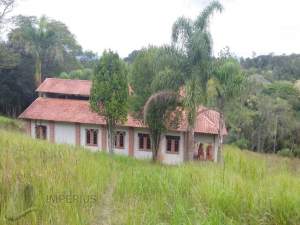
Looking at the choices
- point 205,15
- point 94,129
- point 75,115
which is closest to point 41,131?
point 75,115

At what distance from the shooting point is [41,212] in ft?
11.4

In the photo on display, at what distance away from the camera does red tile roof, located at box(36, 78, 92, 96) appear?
69.8 feet

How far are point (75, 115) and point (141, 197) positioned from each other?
50.2ft

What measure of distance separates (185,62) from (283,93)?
21.7 meters

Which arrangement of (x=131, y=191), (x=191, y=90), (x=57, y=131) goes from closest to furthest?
(x=131, y=191), (x=191, y=90), (x=57, y=131)

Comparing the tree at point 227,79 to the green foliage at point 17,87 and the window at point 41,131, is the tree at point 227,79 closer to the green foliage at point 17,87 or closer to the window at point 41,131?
the window at point 41,131

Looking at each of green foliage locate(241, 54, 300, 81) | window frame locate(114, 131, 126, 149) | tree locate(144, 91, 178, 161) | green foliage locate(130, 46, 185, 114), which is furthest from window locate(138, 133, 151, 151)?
green foliage locate(241, 54, 300, 81)

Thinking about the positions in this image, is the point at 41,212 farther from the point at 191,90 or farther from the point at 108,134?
the point at 108,134

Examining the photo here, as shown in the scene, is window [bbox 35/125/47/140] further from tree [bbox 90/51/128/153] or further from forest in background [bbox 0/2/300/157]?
tree [bbox 90/51/128/153]

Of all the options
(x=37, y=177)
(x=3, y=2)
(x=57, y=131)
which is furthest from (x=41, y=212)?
(x=3, y=2)

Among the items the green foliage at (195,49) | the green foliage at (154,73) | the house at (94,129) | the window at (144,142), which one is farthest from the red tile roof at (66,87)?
the green foliage at (195,49)

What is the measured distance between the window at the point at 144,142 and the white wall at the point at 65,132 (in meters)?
4.07

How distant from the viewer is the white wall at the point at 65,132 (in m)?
19.4

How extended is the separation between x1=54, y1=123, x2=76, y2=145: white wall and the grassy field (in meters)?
14.0
